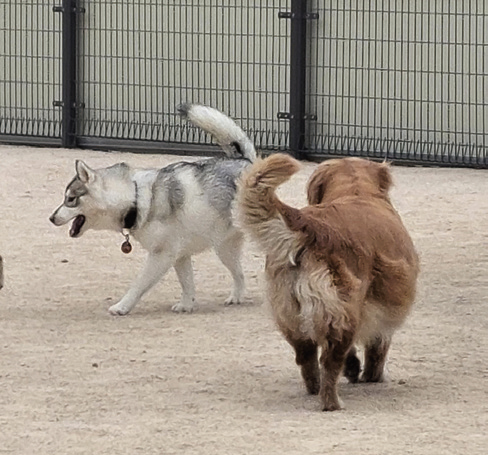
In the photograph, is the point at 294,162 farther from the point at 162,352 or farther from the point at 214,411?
the point at 162,352

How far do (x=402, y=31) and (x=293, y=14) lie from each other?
1096mm

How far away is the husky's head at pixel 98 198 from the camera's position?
777cm

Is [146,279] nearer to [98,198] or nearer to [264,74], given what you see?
[98,198]

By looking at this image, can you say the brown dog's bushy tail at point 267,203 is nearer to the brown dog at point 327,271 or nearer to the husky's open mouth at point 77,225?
the brown dog at point 327,271

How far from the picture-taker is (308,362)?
5.82 m

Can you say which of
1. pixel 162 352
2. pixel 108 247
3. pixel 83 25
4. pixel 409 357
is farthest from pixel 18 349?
pixel 83 25

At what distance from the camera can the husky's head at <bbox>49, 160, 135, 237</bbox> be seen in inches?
306

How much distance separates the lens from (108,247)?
9672 mm

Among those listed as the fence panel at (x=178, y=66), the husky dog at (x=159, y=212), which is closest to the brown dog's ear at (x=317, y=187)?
the husky dog at (x=159, y=212)

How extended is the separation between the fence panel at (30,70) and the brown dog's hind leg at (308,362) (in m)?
9.33

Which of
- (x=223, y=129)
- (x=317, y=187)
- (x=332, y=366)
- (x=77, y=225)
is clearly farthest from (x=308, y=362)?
(x=223, y=129)

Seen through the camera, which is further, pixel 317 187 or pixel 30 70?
pixel 30 70

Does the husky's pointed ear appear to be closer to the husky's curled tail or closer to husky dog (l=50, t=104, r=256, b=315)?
husky dog (l=50, t=104, r=256, b=315)

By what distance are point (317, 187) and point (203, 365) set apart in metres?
0.99
